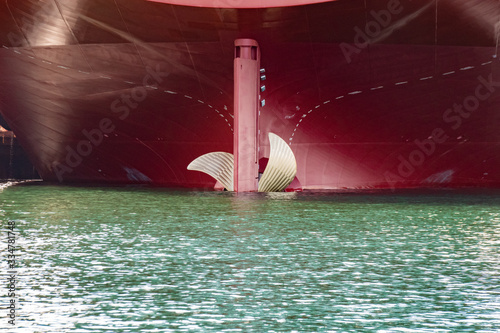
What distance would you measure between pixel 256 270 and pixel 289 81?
43.6ft

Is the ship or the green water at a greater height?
the ship

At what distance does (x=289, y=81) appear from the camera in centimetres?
2028

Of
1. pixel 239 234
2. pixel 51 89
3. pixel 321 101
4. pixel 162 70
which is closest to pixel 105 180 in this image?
pixel 51 89

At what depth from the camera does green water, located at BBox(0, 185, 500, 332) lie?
5.45 metres

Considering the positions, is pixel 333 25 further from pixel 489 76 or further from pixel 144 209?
pixel 144 209

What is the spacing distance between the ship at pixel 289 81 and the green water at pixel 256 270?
20.6 feet

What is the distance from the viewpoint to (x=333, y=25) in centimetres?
1883

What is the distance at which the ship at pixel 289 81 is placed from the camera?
18.9m

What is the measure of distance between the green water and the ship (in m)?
6.29

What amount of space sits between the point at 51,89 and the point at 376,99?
32.5 feet

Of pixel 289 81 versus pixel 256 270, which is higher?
pixel 289 81

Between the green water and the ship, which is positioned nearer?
the green water

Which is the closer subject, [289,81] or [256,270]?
[256,270]

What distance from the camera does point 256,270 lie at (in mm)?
7477
